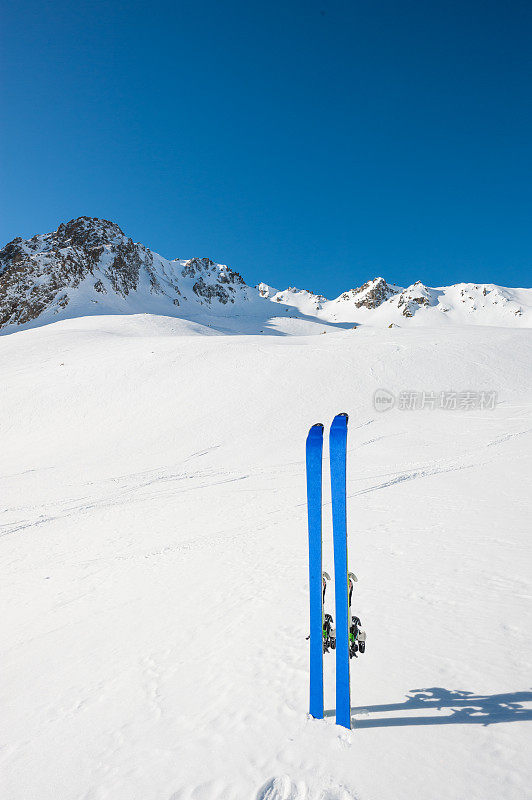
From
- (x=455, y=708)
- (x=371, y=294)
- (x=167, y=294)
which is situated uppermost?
(x=371, y=294)

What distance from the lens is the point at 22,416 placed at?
70.0 ft

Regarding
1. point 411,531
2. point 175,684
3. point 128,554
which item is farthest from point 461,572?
point 128,554

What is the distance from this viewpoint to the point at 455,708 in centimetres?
320

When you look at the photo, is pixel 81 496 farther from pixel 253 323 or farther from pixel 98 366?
pixel 253 323

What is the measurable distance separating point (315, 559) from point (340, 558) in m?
0.20

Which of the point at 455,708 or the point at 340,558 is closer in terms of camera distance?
the point at 340,558

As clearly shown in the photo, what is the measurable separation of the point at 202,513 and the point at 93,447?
9.43m

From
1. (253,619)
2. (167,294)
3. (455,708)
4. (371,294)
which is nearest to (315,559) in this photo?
(455,708)

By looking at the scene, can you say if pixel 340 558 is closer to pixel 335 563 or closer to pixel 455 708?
pixel 335 563

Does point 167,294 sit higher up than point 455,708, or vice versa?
point 167,294

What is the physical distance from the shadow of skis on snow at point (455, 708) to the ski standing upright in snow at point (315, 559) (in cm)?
29

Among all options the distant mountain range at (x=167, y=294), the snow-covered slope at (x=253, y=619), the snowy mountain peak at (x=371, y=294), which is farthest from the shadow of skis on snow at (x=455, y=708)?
the snowy mountain peak at (x=371, y=294)

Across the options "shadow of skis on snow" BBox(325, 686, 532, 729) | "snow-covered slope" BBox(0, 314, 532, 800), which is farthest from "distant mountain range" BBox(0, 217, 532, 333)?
"shadow of skis on snow" BBox(325, 686, 532, 729)

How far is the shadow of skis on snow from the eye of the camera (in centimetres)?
308
